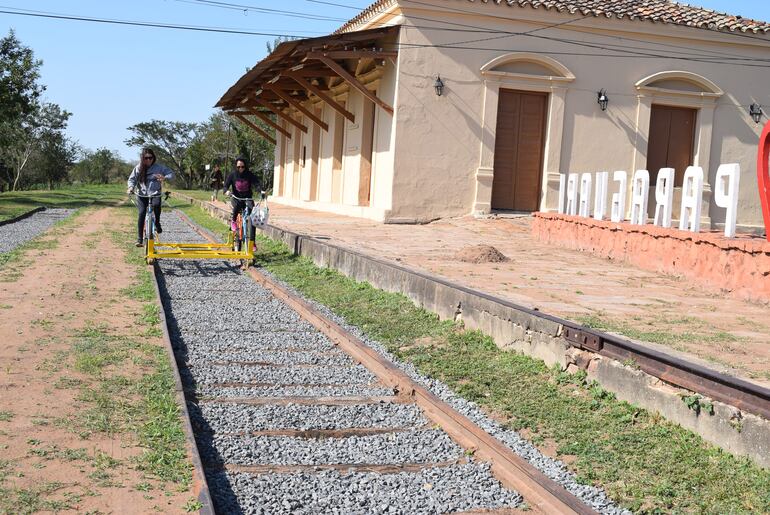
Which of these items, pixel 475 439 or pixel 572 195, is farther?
pixel 572 195

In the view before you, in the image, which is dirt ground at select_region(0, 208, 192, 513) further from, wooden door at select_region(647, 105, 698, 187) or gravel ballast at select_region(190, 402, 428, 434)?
wooden door at select_region(647, 105, 698, 187)

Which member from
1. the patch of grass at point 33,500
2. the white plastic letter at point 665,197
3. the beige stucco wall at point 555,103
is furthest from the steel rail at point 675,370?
the beige stucco wall at point 555,103

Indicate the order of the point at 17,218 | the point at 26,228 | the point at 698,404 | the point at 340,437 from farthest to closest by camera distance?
the point at 17,218, the point at 26,228, the point at 340,437, the point at 698,404

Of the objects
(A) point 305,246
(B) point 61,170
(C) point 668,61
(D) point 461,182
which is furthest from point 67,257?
(B) point 61,170

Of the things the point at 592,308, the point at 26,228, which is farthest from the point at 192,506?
the point at 26,228

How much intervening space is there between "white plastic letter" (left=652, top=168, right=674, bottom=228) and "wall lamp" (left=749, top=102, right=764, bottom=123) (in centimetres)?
1008

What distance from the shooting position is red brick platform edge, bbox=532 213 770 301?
28.9ft

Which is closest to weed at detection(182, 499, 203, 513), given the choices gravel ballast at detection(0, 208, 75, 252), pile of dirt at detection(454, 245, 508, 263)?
pile of dirt at detection(454, 245, 508, 263)

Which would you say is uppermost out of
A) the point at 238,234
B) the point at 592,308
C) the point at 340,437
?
the point at 238,234

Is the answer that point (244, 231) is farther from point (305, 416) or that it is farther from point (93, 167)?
point (93, 167)

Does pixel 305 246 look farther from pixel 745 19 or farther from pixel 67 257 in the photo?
pixel 745 19

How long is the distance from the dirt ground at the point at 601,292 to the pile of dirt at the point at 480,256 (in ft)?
0.24

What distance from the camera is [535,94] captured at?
65.1ft

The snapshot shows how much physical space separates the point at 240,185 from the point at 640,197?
20.3 ft
